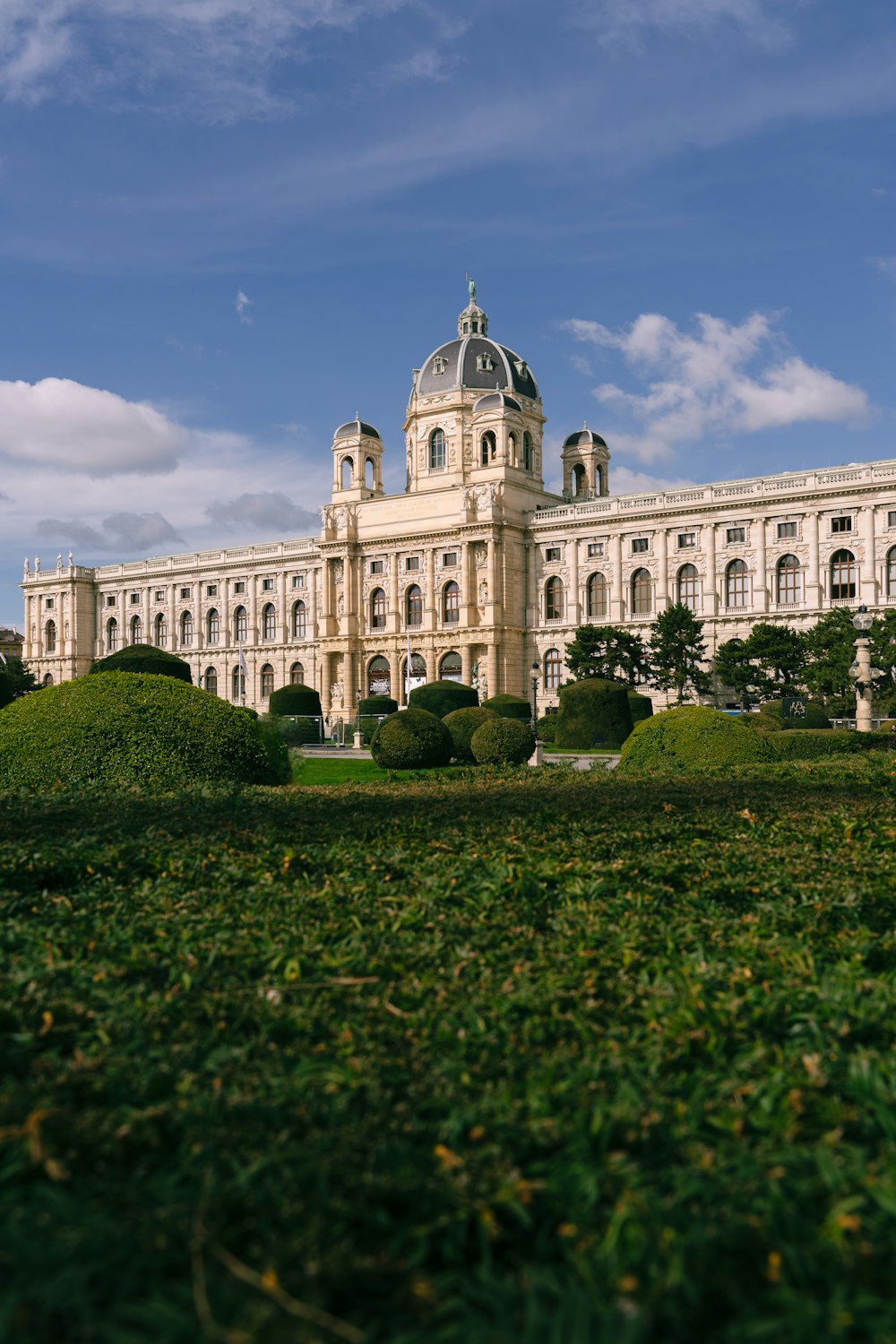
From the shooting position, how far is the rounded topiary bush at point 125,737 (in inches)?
425

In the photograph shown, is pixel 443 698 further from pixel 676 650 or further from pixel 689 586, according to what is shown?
pixel 689 586

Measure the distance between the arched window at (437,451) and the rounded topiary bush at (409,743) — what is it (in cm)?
3869

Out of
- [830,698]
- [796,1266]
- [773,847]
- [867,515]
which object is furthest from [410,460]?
[796,1266]

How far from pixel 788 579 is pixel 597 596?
35.0 feet

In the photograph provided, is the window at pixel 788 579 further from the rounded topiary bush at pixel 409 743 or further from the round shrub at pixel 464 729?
the rounded topiary bush at pixel 409 743

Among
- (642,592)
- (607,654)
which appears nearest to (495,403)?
(642,592)

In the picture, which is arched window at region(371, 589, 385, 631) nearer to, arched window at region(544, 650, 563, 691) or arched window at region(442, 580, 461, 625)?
arched window at region(442, 580, 461, 625)

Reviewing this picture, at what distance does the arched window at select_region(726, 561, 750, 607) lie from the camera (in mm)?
51062

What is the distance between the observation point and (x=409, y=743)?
83.1 feet

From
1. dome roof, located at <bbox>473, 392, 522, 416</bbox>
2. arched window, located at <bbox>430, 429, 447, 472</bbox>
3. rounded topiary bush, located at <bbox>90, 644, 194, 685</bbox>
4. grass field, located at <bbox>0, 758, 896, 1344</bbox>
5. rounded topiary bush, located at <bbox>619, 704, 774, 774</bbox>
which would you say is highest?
dome roof, located at <bbox>473, 392, 522, 416</bbox>

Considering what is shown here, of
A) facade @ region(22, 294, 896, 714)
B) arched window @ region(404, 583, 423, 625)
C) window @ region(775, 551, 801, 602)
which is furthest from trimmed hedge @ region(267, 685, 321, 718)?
window @ region(775, 551, 801, 602)

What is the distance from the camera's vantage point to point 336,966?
12.5 feet

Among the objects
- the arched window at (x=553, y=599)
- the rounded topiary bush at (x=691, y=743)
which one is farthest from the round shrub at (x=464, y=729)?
the arched window at (x=553, y=599)

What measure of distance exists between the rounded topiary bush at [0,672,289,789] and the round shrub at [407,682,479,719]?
25780mm
